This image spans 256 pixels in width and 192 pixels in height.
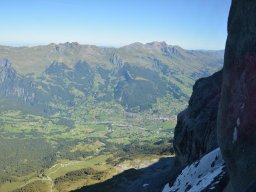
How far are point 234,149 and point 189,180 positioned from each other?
876 inches

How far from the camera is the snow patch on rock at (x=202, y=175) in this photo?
39.0 metres

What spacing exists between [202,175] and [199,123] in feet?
86.0

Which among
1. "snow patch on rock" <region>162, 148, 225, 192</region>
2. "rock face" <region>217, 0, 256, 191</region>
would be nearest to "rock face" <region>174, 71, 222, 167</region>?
"snow patch on rock" <region>162, 148, 225, 192</region>

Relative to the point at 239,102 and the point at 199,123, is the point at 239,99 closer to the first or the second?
the point at 239,102

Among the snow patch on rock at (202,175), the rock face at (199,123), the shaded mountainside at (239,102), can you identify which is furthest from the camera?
the rock face at (199,123)

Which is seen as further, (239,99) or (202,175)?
(202,175)

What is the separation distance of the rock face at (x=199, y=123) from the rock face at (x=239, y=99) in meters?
30.8

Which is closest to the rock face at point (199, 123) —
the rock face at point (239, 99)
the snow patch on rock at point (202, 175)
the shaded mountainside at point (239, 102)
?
the snow patch on rock at point (202, 175)

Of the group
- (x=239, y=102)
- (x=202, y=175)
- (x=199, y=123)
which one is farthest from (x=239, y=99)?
(x=199, y=123)

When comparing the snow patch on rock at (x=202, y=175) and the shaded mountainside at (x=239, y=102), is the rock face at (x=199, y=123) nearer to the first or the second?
the snow patch on rock at (x=202, y=175)

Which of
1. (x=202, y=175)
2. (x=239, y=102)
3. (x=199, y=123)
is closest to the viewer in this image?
(x=239, y=102)

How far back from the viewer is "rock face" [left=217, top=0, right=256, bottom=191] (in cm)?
2531

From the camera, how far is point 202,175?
1791 inches

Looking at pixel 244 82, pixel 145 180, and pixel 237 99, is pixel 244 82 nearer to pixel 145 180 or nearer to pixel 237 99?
pixel 237 99
